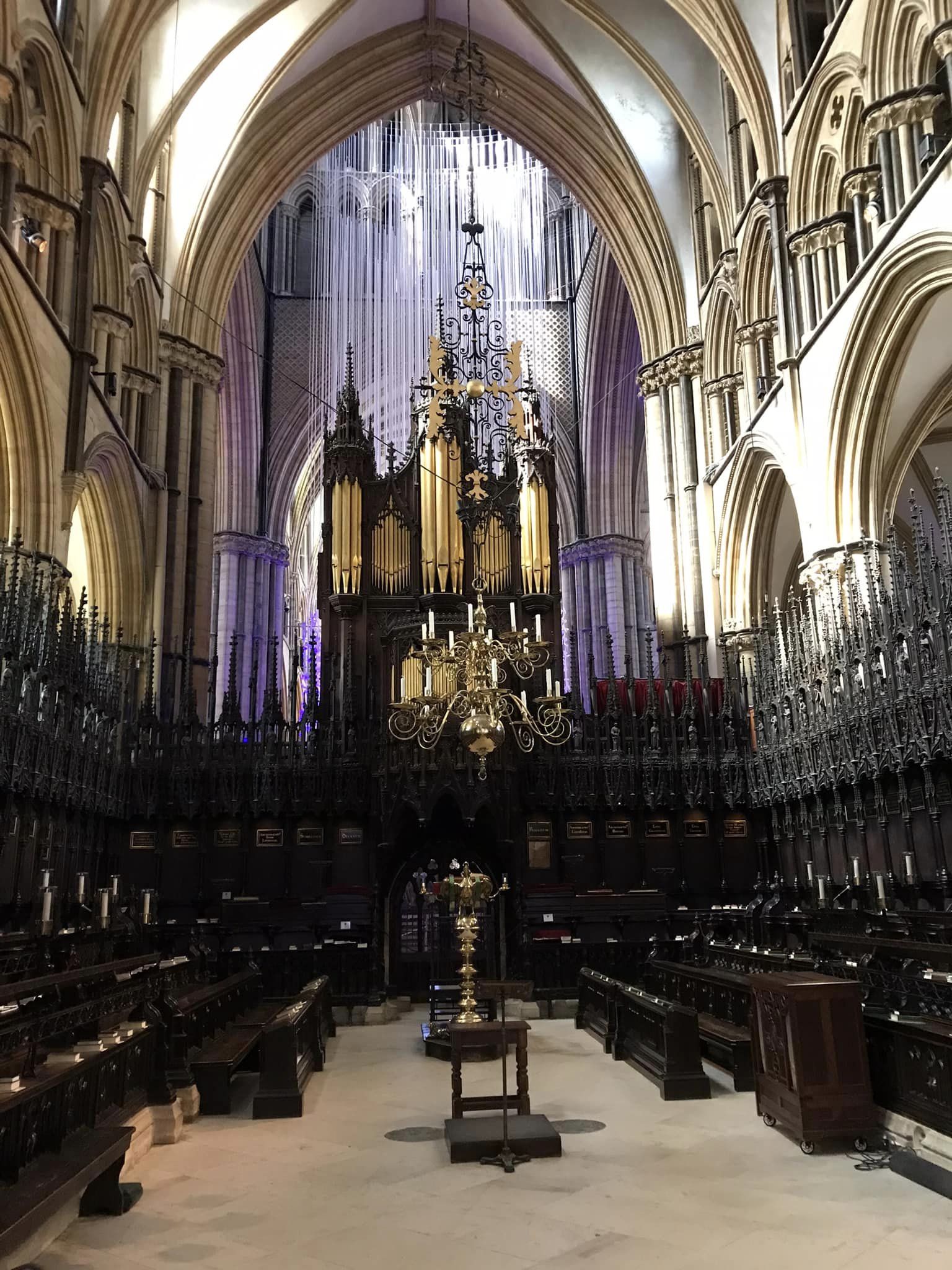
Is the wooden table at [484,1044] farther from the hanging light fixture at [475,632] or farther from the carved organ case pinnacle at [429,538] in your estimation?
the carved organ case pinnacle at [429,538]

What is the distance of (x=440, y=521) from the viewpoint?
18141 mm

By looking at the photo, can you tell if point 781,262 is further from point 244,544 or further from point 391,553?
point 244,544

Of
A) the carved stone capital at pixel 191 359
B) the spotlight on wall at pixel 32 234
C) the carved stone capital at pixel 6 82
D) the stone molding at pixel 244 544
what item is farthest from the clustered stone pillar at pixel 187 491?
the stone molding at pixel 244 544

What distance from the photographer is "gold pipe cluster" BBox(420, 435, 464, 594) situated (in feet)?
58.8

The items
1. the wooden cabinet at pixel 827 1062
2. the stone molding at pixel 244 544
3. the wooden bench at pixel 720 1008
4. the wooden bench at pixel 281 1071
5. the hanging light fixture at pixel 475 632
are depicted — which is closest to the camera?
the wooden cabinet at pixel 827 1062

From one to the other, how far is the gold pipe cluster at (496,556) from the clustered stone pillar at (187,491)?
17.6ft

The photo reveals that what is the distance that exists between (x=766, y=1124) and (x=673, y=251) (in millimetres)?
18176

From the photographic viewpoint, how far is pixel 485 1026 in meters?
6.91

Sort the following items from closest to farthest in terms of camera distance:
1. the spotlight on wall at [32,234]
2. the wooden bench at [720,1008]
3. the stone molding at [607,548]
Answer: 1. the wooden bench at [720,1008]
2. the spotlight on wall at [32,234]
3. the stone molding at [607,548]

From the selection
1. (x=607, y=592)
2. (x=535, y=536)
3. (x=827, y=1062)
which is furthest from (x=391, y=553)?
(x=827, y=1062)

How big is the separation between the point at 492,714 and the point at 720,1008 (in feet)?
11.2

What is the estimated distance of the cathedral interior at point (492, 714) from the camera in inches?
215

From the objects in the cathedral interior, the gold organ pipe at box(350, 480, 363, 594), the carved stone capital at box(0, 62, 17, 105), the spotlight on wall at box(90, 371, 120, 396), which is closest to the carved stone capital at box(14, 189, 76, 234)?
the cathedral interior

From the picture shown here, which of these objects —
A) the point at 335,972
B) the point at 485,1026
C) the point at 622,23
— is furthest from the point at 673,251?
the point at 485,1026
